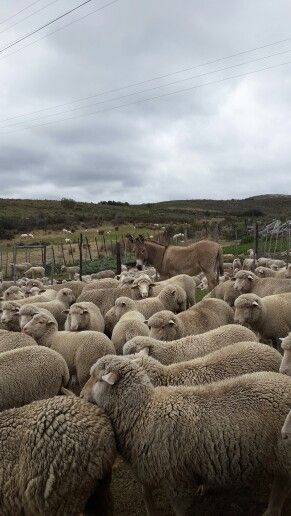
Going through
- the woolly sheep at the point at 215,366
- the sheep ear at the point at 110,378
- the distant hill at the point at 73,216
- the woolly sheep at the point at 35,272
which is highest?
the sheep ear at the point at 110,378

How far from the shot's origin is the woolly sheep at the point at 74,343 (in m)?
7.05

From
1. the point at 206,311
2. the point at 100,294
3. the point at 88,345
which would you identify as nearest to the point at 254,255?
the point at 100,294

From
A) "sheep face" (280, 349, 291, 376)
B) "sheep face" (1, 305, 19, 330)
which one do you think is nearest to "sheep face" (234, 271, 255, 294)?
"sheep face" (1, 305, 19, 330)

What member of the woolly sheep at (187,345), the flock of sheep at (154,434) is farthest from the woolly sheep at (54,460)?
the woolly sheep at (187,345)

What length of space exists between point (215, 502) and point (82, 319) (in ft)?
15.0

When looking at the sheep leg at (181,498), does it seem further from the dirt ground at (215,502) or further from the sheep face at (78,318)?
the sheep face at (78,318)

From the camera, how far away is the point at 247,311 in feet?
27.8

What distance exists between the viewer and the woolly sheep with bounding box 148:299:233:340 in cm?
757

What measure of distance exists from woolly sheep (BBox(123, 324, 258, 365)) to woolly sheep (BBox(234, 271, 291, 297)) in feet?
13.5

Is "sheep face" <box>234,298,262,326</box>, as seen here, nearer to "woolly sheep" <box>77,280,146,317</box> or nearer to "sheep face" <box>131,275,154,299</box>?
"sheep face" <box>131,275,154,299</box>

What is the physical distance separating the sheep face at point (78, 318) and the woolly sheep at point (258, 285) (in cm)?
335

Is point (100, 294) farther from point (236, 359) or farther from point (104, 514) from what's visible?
point (104, 514)

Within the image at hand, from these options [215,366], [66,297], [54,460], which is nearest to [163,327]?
[215,366]

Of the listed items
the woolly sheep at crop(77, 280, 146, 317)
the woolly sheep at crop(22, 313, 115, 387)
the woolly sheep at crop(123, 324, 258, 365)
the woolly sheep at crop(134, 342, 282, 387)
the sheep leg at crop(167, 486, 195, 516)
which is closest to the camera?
the sheep leg at crop(167, 486, 195, 516)
